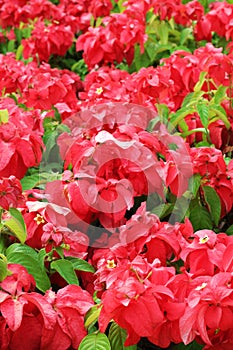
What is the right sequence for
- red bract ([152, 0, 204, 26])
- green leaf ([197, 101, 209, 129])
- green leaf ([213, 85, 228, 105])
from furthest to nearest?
red bract ([152, 0, 204, 26]) → green leaf ([213, 85, 228, 105]) → green leaf ([197, 101, 209, 129])

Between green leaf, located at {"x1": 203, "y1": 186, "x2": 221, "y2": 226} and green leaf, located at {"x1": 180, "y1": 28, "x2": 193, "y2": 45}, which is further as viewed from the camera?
green leaf, located at {"x1": 180, "y1": 28, "x2": 193, "y2": 45}

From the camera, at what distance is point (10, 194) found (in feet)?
5.40

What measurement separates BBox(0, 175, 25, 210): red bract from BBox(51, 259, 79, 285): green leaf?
17cm

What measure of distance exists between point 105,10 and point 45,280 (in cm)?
221

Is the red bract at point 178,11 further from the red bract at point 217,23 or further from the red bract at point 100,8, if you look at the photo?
the red bract at point 100,8

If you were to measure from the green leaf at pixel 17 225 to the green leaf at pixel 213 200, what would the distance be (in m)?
0.48

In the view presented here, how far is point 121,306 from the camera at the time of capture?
4.28ft

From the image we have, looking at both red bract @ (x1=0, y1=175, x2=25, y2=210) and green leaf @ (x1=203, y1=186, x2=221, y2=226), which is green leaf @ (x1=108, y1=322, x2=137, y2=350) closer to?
red bract @ (x1=0, y1=175, x2=25, y2=210)

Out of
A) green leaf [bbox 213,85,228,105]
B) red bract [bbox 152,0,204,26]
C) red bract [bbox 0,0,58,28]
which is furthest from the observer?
red bract [bbox 0,0,58,28]

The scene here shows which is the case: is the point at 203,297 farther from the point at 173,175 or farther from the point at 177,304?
the point at 173,175

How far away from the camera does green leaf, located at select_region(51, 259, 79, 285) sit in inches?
62.0

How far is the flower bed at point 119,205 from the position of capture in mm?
1339

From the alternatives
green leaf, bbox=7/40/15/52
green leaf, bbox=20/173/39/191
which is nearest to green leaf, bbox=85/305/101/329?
green leaf, bbox=20/173/39/191

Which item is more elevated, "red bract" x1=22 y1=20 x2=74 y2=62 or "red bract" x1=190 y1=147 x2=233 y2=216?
"red bract" x1=190 y1=147 x2=233 y2=216
